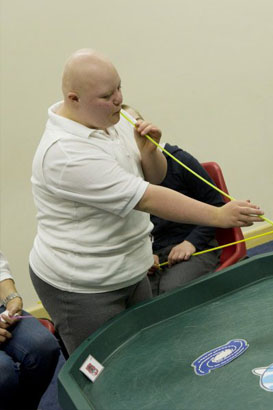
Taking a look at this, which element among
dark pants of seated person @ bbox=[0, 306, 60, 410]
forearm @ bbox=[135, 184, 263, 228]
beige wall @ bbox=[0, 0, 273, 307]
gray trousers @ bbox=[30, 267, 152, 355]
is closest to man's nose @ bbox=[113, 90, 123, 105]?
forearm @ bbox=[135, 184, 263, 228]

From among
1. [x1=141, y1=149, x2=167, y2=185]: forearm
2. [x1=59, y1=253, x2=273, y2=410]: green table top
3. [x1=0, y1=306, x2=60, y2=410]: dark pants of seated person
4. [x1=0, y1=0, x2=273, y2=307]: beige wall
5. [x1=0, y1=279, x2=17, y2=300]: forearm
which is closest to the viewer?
[x1=59, y1=253, x2=273, y2=410]: green table top

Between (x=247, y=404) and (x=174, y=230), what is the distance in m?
1.19

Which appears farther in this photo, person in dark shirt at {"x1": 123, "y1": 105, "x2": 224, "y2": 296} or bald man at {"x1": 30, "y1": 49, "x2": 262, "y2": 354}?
person in dark shirt at {"x1": 123, "y1": 105, "x2": 224, "y2": 296}

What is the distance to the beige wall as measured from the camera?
9.27 feet

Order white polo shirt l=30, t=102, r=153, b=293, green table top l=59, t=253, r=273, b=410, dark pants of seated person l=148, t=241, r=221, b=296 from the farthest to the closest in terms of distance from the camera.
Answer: dark pants of seated person l=148, t=241, r=221, b=296 → white polo shirt l=30, t=102, r=153, b=293 → green table top l=59, t=253, r=273, b=410

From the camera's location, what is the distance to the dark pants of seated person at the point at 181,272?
2115mm

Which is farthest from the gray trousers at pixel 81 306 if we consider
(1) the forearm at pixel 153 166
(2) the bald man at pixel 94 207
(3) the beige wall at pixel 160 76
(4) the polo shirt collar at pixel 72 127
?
(3) the beige wall at pixel 160 76

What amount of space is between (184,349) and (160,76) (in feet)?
6.61

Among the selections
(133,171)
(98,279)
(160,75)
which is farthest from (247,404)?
(160,75)

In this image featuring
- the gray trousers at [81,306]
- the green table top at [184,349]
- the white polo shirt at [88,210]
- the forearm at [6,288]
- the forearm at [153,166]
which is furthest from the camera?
the forearm at [6,288]

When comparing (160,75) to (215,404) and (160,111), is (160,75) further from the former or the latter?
(215,404)

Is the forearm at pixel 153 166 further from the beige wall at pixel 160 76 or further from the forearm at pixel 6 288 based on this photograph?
the beige wall at pixel 160 76

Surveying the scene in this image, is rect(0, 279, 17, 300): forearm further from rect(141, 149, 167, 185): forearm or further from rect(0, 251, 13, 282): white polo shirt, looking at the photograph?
rect(141, 149, 167, 185): forearm

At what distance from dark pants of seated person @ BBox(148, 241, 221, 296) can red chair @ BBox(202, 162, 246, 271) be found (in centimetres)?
5
